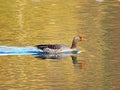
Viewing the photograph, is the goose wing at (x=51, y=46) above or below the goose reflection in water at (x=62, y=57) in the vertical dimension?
above

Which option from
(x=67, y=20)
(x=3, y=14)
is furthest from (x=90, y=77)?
(x=3, y=14)

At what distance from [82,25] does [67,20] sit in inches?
40.3

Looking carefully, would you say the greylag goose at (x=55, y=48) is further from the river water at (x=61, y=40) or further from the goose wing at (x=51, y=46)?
the river water at (x=61, y=40)

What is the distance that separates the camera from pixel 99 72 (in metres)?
13.7

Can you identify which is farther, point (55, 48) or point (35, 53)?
point (55, 48)

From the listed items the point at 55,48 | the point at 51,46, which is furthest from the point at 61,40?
the point at 51,46

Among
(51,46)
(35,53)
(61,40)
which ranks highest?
(51,46)

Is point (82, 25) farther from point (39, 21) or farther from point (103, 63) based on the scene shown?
point (103, 63)

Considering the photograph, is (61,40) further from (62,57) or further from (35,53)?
(62,57)

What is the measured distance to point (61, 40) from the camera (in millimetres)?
17469

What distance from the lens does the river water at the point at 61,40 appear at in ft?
42.4

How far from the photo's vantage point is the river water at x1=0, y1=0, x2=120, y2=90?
1292cm

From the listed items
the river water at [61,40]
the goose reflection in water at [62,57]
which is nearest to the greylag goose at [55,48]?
the goose reflection in water at [62,57]

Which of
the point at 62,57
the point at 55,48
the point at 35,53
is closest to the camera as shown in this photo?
the point at 62,57
